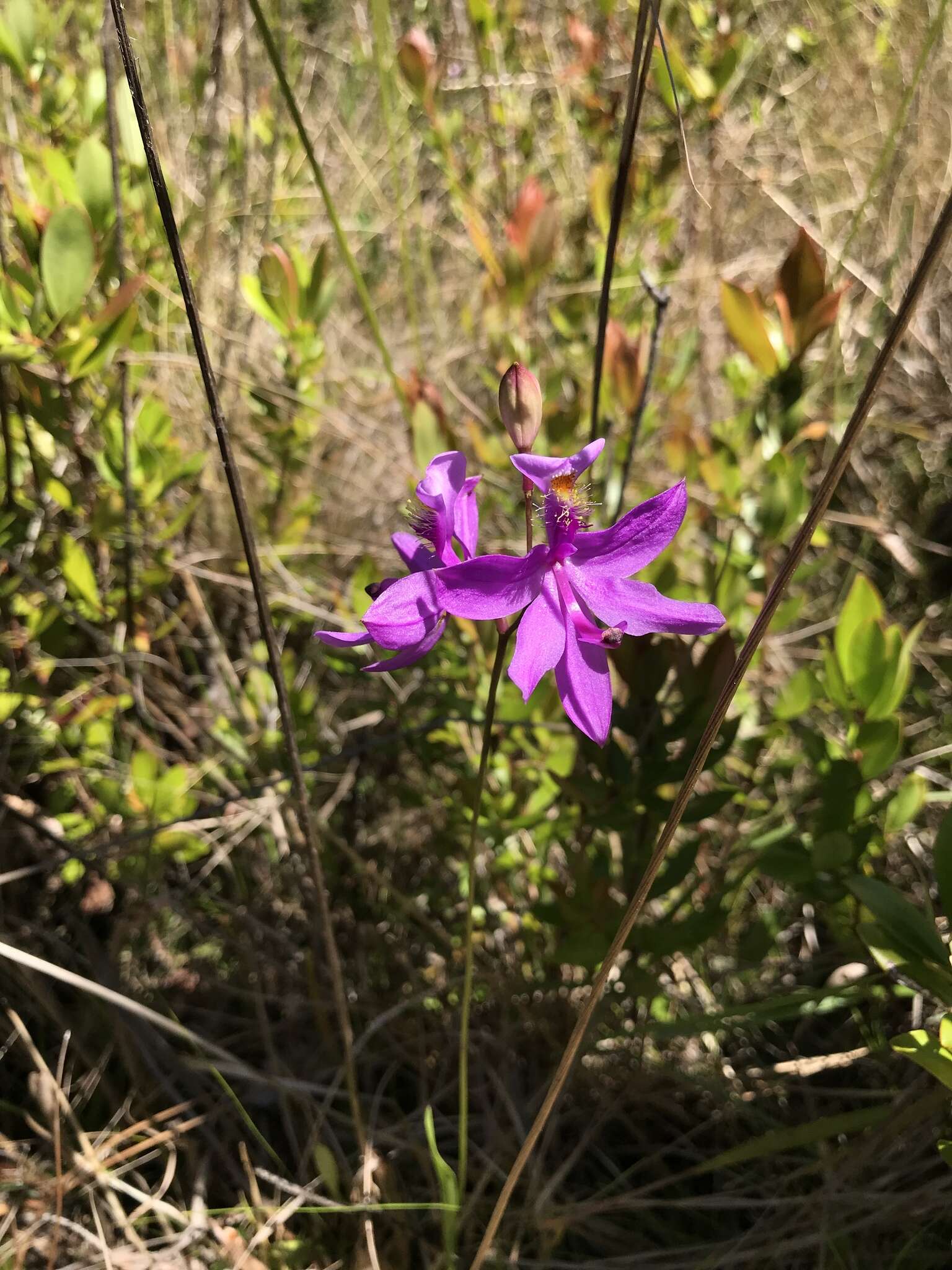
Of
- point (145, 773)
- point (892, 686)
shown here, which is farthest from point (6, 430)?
point (892, 686)

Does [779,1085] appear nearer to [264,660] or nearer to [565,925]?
[565,925]

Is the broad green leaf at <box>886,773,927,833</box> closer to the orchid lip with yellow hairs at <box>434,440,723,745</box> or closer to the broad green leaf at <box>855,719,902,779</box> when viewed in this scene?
the broad green leaf at <box>855,719,902,779</box>

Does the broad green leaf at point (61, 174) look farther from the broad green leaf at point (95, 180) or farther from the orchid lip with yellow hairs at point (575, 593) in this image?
the orchid lip with yellow hairs at point (575, 593)

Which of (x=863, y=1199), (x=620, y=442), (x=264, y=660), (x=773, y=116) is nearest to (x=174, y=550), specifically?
(x=264, y=660)

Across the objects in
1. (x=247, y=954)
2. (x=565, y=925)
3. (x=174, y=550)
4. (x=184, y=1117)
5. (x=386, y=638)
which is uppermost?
(x=386, y=638)

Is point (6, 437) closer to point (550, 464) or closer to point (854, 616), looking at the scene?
point (550, 464)
